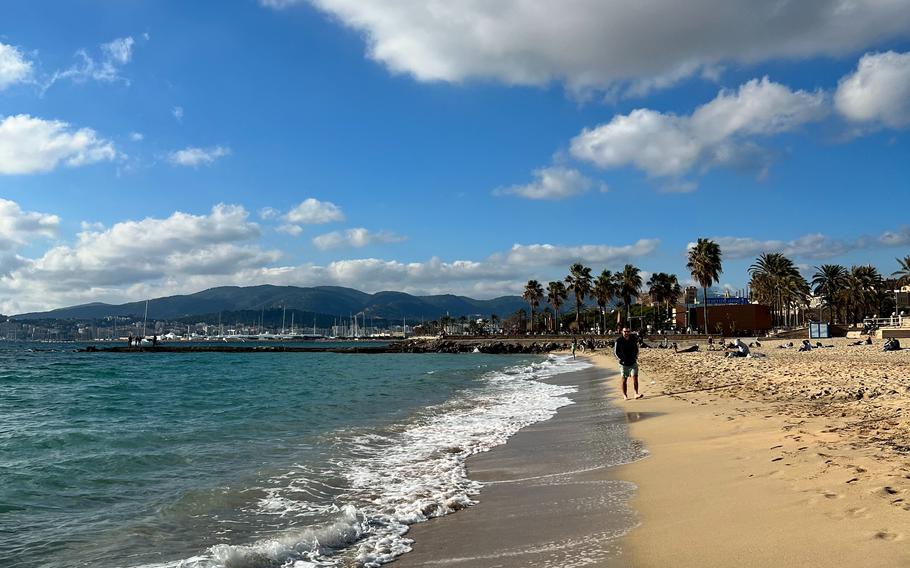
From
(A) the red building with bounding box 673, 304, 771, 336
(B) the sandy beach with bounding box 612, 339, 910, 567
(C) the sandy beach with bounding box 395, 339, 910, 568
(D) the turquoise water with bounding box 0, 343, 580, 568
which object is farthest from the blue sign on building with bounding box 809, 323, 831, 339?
(C) the sandy beach with bounding box 395, 339, 910, 568

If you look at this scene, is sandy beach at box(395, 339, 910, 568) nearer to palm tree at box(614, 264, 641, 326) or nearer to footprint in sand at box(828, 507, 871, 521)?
footprint in sand at box(828, 507, 871, 521)

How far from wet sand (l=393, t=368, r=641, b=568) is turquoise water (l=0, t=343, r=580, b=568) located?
0.39m

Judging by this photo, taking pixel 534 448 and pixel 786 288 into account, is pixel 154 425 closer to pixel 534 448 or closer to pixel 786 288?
pixel 534 448

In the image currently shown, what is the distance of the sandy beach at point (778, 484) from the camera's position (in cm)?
419

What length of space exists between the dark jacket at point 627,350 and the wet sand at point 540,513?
5.75 metres

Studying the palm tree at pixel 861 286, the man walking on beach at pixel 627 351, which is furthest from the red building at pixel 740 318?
the man walking on beach at pixel 627 351

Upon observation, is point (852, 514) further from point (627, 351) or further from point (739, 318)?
point (739, 318)

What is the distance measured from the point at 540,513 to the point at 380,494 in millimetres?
2487

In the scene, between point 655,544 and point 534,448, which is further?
point 534,448

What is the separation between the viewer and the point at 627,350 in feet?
54.3

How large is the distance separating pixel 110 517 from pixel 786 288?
8914cm

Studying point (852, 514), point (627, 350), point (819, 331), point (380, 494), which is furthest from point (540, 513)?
point (819, 331)

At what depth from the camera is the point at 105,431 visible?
1419cm

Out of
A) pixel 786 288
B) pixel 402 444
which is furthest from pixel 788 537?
pixel 786 288
